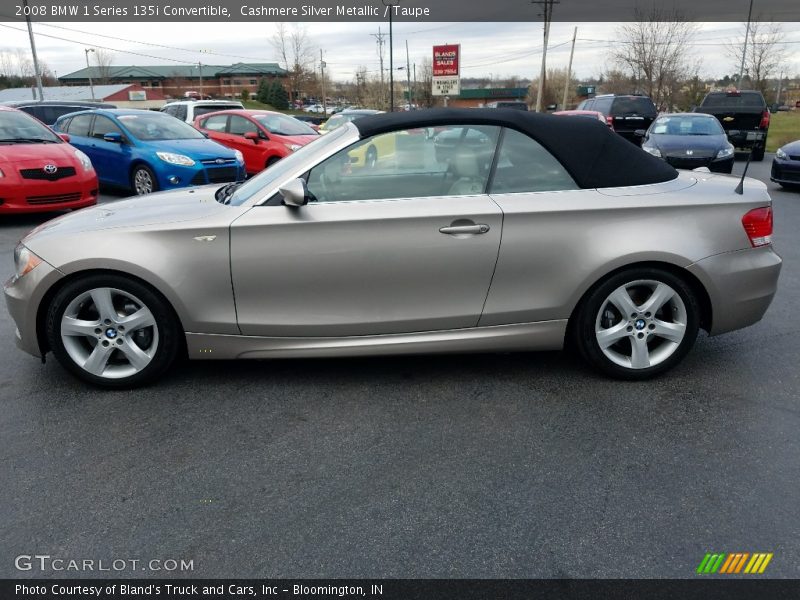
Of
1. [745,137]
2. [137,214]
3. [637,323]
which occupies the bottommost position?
[745,137]

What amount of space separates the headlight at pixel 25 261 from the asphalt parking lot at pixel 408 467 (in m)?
0.68

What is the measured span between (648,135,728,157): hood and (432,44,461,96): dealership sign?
14215 millimetres

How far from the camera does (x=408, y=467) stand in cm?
298

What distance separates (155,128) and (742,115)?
1598 cm

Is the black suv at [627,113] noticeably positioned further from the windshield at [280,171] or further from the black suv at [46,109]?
the windshield at [280,171]

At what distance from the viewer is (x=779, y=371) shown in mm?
4039

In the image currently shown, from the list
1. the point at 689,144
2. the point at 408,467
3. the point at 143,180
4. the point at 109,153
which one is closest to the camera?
the point at 408,467

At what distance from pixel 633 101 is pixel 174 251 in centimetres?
1912

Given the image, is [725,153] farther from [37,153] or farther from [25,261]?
[25,261]

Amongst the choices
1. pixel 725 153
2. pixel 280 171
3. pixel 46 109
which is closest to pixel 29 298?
pixel 280 171

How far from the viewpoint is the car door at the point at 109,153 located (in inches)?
441

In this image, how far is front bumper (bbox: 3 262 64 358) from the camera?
364cm

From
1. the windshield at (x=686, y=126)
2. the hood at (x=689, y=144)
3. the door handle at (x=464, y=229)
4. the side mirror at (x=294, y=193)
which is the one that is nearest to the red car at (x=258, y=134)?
the hood at (x=689, y=144)
